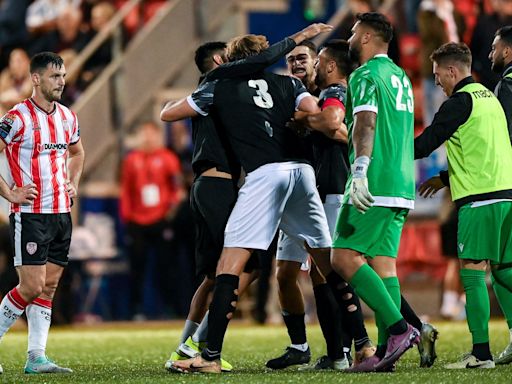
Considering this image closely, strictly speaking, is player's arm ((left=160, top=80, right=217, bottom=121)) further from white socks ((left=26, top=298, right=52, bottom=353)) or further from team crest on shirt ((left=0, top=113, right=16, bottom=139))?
white socks ((left=26, top=298, right=52, bottom=353))

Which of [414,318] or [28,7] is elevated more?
[28,7]

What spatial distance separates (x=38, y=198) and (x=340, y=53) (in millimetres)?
2062

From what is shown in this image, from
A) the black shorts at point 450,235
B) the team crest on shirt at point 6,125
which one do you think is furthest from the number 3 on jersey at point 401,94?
the black shorts at point 450,235

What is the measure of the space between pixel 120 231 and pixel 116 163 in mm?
907

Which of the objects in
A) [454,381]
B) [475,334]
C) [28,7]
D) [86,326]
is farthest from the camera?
[28,7]

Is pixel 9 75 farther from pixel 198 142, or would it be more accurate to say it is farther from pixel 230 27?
pixel 198 142

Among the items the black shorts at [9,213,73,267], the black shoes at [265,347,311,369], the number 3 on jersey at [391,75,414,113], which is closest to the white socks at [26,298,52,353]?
the black shorts at [9,213,73,267]

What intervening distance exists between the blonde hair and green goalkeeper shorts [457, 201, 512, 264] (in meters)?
1.53

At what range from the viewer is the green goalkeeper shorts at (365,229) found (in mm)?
6328

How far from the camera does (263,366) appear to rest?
24.2 ft

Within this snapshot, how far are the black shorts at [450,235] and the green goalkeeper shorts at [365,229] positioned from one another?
20.7ft

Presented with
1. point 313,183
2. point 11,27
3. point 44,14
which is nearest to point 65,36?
point 44,14

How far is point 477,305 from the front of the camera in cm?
677

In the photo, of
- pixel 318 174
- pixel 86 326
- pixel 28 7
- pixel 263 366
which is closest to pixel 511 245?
pixel 318 174
